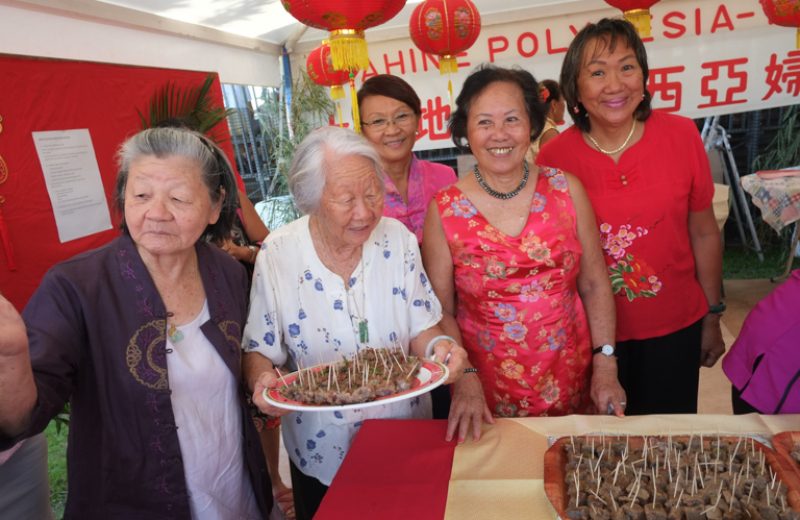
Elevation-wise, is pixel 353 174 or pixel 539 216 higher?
pixel 353 174

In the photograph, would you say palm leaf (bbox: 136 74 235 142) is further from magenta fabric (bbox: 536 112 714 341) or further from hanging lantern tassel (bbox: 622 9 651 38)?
hanging lantern tassel (bbox: 622 9 651 38)

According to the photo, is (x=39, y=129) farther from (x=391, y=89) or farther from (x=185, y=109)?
(x=391, y=89)

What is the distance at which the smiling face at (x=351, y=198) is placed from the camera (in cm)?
140

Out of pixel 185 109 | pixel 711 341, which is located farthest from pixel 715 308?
pixel 185 109

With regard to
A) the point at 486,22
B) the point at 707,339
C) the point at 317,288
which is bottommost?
the point at 707,339

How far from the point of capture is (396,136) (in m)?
2.30

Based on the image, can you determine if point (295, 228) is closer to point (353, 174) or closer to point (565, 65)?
point (353, 174)

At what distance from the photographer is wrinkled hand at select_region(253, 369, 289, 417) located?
1223mm

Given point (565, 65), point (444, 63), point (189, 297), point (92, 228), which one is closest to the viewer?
point (189, 297)

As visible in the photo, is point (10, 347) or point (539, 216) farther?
point (539, 216)

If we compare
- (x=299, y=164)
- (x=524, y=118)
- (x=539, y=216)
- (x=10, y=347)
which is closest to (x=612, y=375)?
(x=539, y=216)

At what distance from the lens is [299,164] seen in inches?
56.6

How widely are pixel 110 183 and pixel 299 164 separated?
191 cm

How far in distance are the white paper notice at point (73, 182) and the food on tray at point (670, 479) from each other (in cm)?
239
